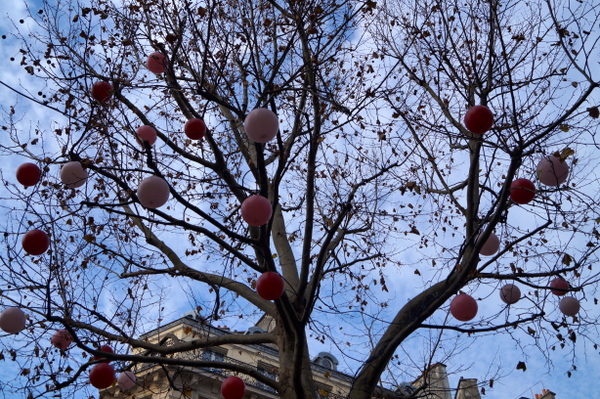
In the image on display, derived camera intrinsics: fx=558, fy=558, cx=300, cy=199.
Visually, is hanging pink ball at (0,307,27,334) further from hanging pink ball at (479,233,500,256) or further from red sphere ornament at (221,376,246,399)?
hanging pink ball at (479,233,500,256)

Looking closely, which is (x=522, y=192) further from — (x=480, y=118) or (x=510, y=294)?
(x=510, y=294)

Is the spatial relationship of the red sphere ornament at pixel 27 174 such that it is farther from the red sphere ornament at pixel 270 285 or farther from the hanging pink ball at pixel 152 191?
the red sphere ornament at pixel 270 285

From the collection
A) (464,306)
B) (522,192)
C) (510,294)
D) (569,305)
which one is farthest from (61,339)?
(569,305)

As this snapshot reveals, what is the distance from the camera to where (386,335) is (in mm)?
5863

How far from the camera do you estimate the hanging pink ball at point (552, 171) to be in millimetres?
4785

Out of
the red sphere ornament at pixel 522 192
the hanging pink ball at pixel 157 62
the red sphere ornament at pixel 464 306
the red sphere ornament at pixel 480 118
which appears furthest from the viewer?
the hanging pink ball at pixel 157 62

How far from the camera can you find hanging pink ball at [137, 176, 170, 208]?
15.5 ft

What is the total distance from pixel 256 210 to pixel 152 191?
3.00 feet

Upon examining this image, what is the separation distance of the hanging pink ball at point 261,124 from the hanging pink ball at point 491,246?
7.88 ft

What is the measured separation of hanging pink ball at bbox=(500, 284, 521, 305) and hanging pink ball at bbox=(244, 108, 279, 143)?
278 centimetres

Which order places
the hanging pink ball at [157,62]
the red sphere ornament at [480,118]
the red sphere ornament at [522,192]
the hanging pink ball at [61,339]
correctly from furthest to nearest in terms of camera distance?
the hanging pink ball at [157,62]
the hanging pink ball at [61,339]
the red sphere ornament at [522,192]
the red sphere ornament at [480,118]

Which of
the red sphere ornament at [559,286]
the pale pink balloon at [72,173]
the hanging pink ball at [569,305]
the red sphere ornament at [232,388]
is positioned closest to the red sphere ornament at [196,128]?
the pale pink balloon at [72,173]

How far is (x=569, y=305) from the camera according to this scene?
5457mm

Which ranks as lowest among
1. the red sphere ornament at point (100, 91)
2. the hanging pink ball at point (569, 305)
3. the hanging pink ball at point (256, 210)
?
the hanging pink ball at point (256, 210)
